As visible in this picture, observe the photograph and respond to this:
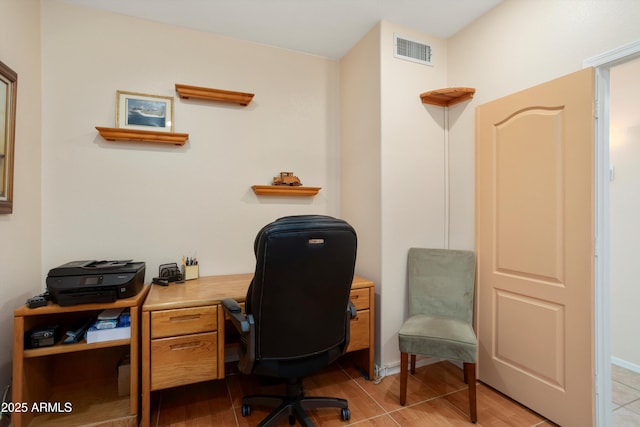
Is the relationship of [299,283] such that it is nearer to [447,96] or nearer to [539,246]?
[539,246]

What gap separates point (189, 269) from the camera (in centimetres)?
239

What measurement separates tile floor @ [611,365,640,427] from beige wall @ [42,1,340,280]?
2457mm

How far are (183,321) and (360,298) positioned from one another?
3.93 feet

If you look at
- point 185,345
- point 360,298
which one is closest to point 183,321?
point 185,345

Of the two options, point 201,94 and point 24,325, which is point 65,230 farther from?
point 201,94

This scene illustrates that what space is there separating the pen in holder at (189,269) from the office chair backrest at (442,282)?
166cm

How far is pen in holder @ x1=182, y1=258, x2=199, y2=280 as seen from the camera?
2.38 meters

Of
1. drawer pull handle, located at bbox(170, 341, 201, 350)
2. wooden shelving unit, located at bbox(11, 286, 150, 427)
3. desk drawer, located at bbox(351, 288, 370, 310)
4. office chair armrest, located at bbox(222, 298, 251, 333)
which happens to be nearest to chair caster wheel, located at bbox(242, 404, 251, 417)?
drawer pull handle, located at bbox(170, 341, 201, 350)

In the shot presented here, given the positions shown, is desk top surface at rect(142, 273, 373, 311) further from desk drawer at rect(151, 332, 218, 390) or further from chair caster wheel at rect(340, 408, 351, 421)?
chair caster wheel at rect(340, 408, 351, 421)

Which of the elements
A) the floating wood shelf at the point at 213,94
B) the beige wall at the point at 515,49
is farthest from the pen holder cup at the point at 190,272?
the beige wall at the point at 515,49

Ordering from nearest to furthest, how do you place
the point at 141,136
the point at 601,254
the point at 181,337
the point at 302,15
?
the point at 601,254
the point at 181,337
the point at 141,136
the point at 302,15

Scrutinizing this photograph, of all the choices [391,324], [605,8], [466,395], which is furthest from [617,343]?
[605,8]

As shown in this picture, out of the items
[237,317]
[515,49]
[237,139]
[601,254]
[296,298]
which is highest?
[515,49]

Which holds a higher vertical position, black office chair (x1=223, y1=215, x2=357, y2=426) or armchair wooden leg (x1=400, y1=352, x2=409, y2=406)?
black office chair (x1=223, y1=215, x2=357, y2=426)
